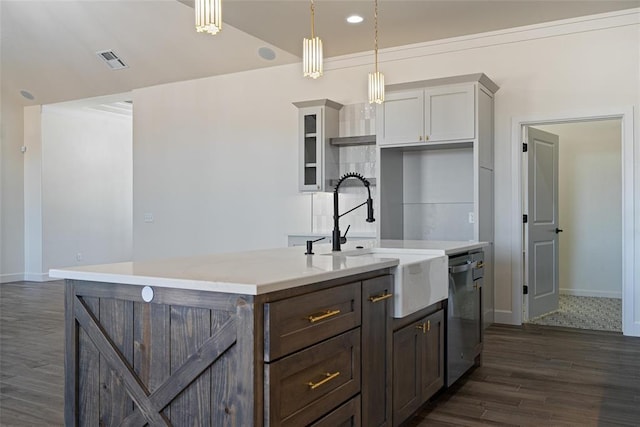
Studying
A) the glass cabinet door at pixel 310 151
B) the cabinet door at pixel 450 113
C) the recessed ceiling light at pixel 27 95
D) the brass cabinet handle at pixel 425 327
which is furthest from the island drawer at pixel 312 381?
the recessed ceiling light at pixel 27 95

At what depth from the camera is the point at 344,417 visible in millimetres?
2146

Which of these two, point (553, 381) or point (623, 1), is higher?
point (623, 1)

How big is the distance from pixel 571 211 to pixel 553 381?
4323 millimetres

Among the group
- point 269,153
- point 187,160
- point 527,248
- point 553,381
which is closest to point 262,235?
point 269,153

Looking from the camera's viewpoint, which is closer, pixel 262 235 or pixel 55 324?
pixel 55 324

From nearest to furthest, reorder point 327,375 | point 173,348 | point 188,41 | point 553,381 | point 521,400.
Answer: point 173,348
point 327,375
point 521,400
point 553,381
point 188,41

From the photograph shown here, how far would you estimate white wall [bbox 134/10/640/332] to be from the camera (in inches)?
198

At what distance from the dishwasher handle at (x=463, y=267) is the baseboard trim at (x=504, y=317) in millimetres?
1946

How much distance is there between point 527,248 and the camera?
17.9ft

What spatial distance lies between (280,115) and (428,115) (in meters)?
2.09

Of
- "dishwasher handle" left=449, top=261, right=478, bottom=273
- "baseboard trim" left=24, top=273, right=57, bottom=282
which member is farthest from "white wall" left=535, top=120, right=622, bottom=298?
"baseboard trim" left=24, top=273, right=57, bottom=282

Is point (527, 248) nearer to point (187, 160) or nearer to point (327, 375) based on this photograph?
point (327, 375)

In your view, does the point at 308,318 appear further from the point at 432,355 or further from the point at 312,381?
the point at 432,355

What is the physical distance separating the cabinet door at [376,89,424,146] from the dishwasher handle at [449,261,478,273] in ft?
6.09
